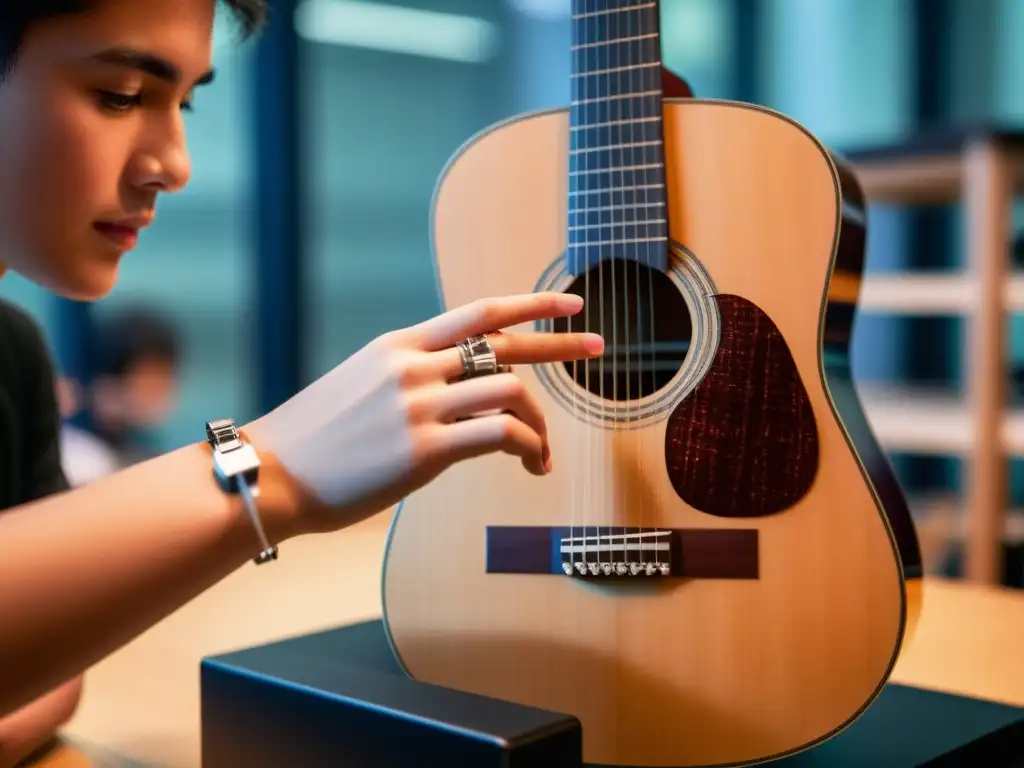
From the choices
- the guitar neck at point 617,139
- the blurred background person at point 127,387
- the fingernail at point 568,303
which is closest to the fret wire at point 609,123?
the guitar neck at point 617,139

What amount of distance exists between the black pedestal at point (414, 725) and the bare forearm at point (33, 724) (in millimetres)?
138

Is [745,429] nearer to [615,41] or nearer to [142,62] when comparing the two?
[615,41]

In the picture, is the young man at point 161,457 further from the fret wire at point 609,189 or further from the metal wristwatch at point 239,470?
the fret wire at point 609,189

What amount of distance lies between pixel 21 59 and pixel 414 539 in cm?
44

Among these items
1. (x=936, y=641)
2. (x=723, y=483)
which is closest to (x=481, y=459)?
(x=723, y=483)

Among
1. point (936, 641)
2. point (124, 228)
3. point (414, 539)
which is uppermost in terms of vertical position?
point (124, 228)

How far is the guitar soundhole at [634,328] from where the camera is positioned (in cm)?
78

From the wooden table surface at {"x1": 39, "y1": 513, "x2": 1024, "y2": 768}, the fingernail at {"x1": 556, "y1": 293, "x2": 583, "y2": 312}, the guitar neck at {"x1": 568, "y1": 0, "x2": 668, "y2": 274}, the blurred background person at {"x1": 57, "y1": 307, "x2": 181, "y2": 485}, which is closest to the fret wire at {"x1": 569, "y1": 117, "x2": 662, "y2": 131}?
the guitar neck at {"x1": 568, "y1": 0, "x2": 668, "y2": 274}

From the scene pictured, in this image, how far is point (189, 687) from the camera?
956mm

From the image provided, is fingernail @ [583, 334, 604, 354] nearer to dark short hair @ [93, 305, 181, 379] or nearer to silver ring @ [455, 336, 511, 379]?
silver ring @ [455, 336, 511, 379]

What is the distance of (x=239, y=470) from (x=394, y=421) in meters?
0.08

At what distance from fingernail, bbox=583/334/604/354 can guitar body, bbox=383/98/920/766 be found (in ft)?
0.46

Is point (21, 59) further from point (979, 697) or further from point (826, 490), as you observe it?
point (979, 697)

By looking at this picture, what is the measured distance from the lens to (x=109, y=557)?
0.51 meters
